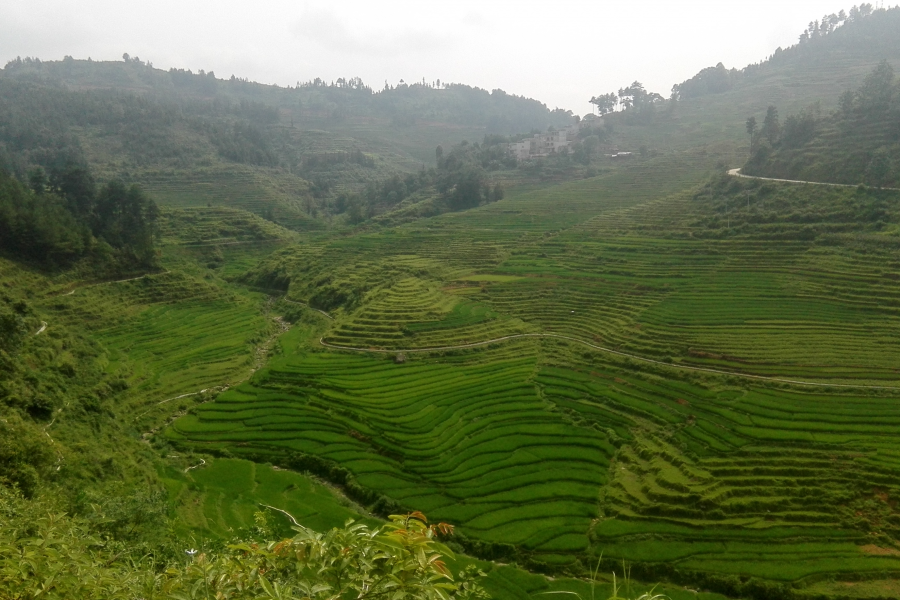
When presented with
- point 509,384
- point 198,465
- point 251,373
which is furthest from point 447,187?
point 198,465

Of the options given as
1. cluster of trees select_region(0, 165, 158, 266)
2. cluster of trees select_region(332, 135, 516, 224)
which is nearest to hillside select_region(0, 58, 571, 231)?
cluster of trees select_region(332, 135, 516, 224)

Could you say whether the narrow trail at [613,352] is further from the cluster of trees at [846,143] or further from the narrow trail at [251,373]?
the cluster of trees at [846,143]

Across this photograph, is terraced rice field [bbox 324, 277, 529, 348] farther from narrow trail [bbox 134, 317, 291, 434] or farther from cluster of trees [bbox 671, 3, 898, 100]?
cluster of trees [bbox 671, 3, 898, 100]

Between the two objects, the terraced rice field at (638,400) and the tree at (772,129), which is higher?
the tree at (772,129)

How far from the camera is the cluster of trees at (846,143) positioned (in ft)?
147

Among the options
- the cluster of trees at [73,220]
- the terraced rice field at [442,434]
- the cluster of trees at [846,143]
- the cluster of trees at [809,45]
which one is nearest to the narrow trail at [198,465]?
the terraced rice field at [442,434]

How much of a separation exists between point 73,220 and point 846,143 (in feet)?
204

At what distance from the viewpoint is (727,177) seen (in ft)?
174

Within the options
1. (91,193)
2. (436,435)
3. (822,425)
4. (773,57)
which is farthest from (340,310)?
(773,57)

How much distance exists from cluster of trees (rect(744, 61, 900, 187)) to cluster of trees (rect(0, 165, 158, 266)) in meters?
54.0

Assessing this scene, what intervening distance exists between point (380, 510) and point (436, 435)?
15.1ft

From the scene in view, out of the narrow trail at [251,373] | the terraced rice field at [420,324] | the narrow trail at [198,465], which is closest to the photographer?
the narrow trail at [198,465]

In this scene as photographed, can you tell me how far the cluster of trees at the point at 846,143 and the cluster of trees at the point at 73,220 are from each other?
2125 inches

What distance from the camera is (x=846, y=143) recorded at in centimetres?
4988
